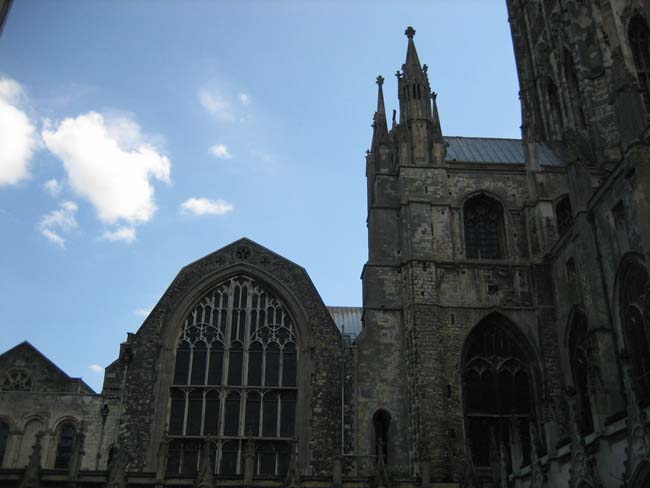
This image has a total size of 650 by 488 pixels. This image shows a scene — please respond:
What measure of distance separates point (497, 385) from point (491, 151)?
12211 millimetres

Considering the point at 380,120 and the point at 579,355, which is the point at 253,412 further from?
the point at 380,120

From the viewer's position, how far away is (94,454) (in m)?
28.5

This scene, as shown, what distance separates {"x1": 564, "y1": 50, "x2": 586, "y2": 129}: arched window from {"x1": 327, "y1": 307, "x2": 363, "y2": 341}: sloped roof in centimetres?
1404

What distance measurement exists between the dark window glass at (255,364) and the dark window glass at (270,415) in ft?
2.14

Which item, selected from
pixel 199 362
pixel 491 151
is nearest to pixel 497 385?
pixel 199 362

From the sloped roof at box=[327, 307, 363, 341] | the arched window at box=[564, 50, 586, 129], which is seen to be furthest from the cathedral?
the sloped roof at box=[327, 307, 363, 341]

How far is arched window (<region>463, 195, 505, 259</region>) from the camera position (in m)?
28.0

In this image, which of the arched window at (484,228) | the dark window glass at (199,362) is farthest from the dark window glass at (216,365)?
the arched window at (484,228)

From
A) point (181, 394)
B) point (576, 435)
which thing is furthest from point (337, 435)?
point (576, 435)

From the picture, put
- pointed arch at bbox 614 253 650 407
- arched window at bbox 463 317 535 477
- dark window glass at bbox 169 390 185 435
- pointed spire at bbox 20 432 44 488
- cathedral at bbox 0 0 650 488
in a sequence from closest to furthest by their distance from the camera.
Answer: pointed arch at bbox 614 253 650 407, pointed spire at bbox 20 432 44 488, cathedral at bbox 0 0 650 488, arched window at bbox 463 317 535 477, dark window glass at bbox 169 390 185 435

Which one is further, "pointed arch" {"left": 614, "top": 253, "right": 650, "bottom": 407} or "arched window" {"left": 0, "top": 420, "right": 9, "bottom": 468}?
"arched window" {"left": 0, "top": 420, "right": 9, "bottom": 468}

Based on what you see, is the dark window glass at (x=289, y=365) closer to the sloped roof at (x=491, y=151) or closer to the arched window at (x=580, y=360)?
the arched window at (x=580, y=360)

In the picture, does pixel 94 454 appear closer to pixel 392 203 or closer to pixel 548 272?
pixel 392 203

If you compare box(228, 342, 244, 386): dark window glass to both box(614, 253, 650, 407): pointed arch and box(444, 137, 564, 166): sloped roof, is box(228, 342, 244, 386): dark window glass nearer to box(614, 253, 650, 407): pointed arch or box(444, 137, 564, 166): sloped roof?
box(444, 137, 564, 166): sloped roof
